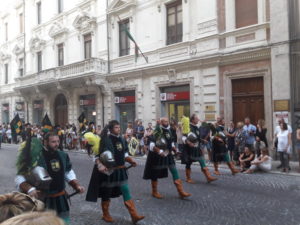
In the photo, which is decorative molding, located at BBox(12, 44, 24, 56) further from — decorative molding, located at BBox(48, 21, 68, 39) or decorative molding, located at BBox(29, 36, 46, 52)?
decorative molding, located at BBox(48, 21, 68, 39)

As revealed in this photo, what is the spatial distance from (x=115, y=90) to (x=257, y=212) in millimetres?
14800

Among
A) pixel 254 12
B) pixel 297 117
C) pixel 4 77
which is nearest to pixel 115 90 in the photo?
pixel 254 12

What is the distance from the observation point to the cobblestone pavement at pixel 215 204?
531 centimetres

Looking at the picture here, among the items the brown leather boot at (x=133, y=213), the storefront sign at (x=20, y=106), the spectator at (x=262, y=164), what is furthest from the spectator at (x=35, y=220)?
the storefront sign at (x=20, y=106)

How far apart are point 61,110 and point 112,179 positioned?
66.7 ft

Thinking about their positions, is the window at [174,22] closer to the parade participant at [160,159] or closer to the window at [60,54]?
the parade participant at [160,159]

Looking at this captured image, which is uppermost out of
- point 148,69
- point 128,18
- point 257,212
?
point 128,18

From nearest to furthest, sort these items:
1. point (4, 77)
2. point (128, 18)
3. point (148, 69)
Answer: point (148, 69) < point (128, 18) < point (4, 77)

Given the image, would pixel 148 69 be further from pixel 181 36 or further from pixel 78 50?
pixel 78 50

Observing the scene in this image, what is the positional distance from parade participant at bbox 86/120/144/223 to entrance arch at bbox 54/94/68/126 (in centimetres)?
1937

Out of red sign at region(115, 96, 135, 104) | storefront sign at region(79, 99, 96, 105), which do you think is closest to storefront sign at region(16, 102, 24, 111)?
storefront sign at region(79, 99, 96, 105)

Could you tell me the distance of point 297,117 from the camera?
11453 millimetres

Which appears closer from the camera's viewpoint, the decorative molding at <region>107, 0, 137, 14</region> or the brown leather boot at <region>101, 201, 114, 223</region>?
the brown leather boot at <region>101, 201, 114, 223</region>

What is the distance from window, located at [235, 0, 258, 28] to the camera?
→ 1329 cm
